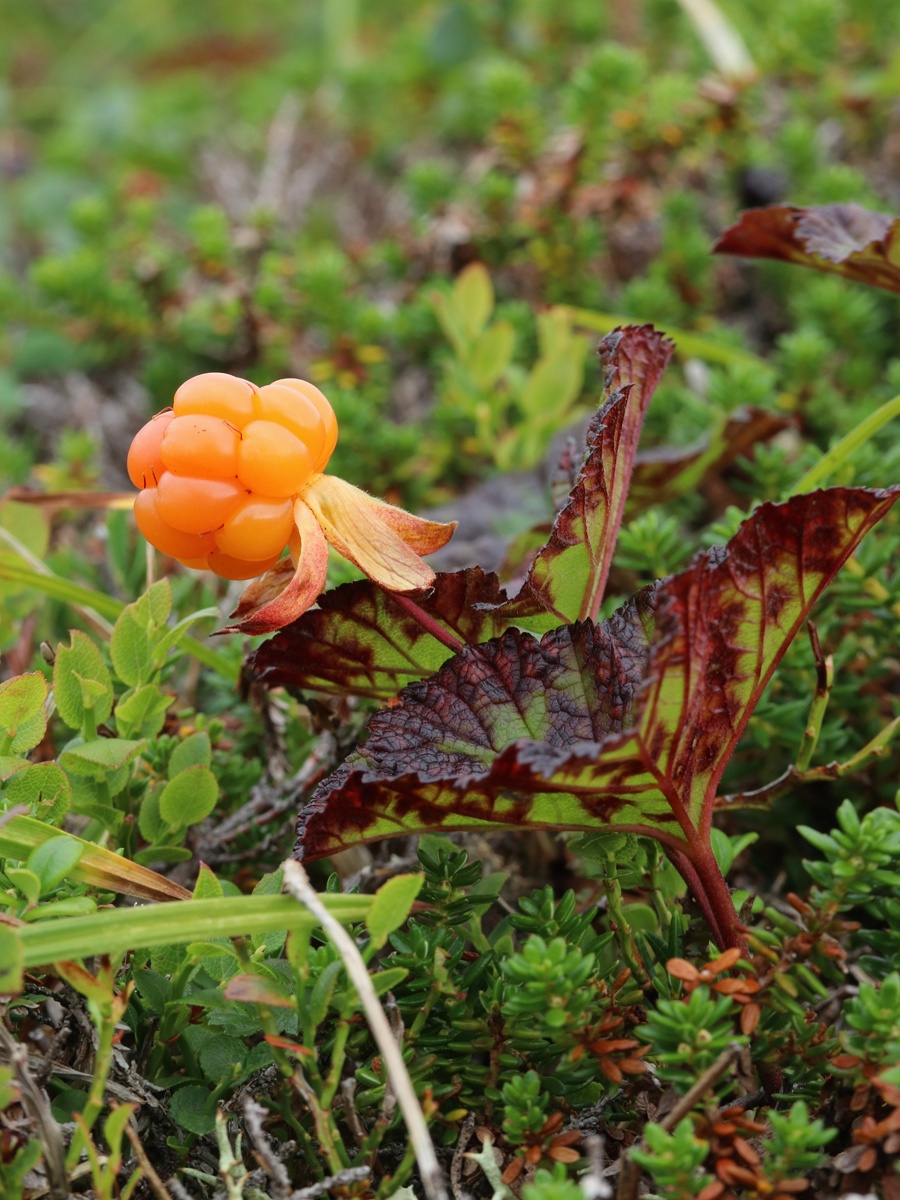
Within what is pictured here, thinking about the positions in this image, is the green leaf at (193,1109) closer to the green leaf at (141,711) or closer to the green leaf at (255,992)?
the green leaf at (255,992)

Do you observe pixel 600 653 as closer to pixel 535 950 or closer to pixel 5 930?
pixel 535 950

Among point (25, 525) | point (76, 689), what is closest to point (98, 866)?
point (76, 689)

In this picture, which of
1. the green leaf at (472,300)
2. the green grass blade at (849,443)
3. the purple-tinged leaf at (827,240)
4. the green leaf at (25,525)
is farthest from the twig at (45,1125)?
the green leaf at (472,300)

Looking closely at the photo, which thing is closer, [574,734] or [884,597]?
[574,734]

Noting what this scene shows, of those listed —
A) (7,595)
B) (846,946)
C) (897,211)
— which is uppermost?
(897,211)

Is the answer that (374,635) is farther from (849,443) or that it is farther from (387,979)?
(849,443)

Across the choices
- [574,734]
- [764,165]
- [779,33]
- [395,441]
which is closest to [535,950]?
[574,734]
